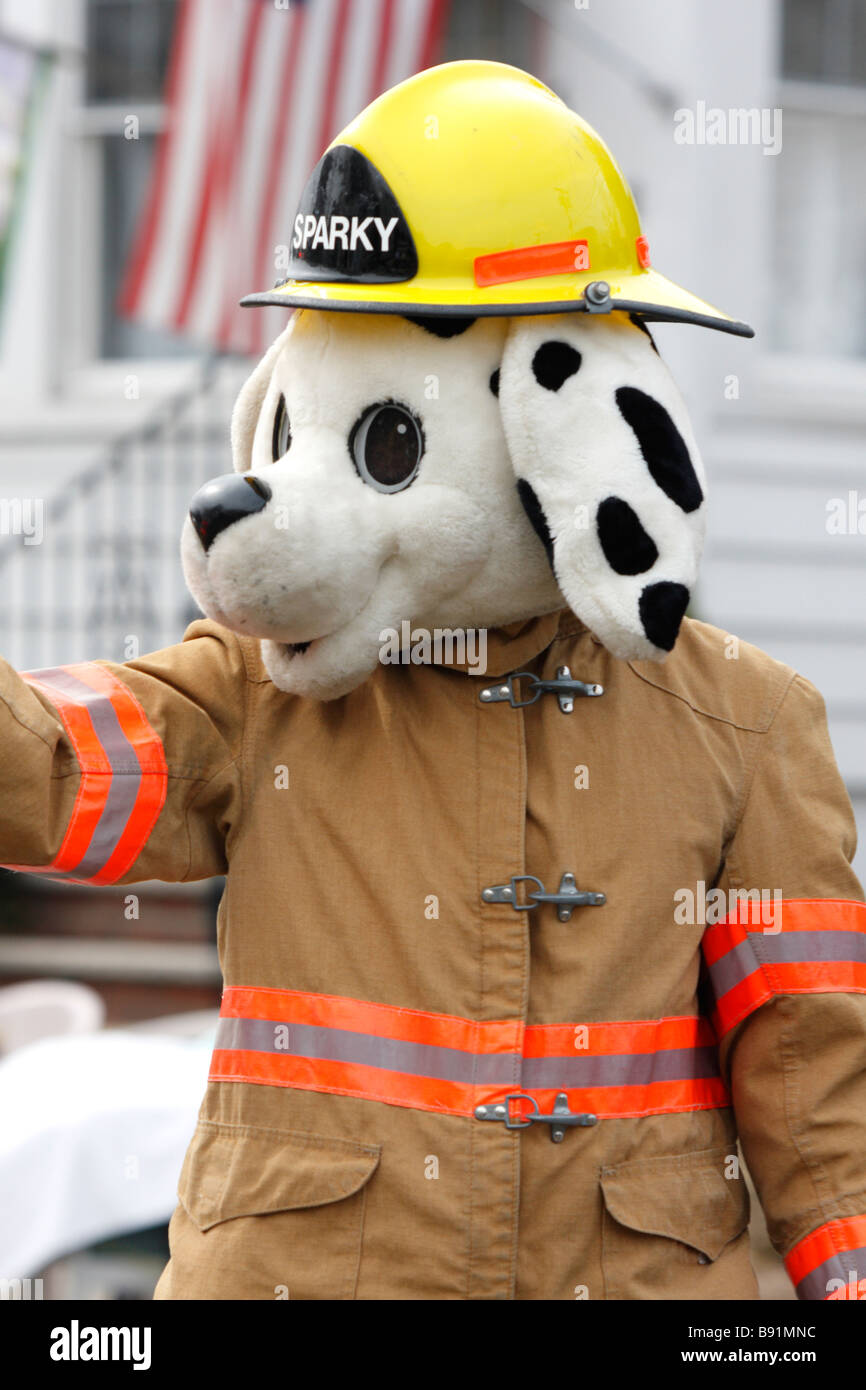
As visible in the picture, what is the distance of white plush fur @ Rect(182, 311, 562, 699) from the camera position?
2078 millimetres

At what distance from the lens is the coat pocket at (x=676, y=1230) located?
2.17 meters

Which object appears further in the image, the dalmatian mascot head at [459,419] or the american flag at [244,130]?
the american flag at [244,130]

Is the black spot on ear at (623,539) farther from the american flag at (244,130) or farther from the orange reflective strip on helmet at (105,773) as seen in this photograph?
the american flag at (244,130)

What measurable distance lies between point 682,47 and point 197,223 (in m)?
2.29

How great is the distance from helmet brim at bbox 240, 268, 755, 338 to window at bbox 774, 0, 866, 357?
19.2 feet

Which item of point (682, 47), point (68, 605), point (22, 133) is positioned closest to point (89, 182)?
point (22, 133)

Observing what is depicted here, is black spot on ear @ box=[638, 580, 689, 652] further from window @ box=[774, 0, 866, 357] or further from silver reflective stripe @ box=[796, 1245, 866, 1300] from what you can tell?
window @ box=[774, 0, 866, 357]

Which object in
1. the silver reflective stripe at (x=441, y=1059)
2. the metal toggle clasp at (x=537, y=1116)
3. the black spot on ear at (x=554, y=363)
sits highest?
the black spot on ear at (x=554, y=363)

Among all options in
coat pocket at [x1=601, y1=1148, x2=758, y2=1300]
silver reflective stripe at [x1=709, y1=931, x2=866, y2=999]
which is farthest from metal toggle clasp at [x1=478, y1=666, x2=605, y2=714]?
coat pocket at [x1=601, y1=1148, x2=758, y2=1300]

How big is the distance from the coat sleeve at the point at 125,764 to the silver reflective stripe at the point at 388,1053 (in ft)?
0.85

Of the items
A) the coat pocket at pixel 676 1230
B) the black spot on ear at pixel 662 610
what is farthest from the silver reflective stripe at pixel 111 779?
the coat pocket at pixel 676 1230

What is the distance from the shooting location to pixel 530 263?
2.14 m

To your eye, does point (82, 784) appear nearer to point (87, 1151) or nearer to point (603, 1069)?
point (603, 1069)
